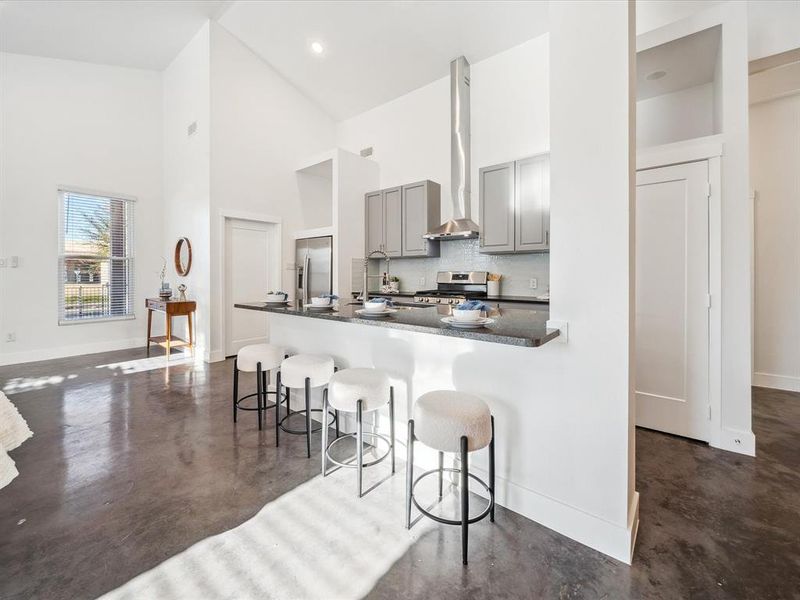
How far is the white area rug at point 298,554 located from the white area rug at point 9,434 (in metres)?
1.54

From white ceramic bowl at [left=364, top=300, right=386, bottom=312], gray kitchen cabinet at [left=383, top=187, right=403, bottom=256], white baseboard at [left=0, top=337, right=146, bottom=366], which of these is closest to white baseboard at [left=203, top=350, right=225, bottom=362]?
white baseboard at [left=0, top=337, right=146, bottom=366]

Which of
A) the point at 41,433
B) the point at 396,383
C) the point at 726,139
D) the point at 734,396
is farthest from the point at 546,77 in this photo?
the point at 41,433

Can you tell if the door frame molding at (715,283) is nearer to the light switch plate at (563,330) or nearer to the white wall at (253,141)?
the light switch plate at (563,330)

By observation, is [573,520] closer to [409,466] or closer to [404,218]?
[409,466]

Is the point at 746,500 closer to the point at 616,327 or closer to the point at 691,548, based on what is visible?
the point at 691,548

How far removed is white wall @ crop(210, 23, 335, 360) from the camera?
16.5ft

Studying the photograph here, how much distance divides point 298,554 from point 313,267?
4540 millimetres

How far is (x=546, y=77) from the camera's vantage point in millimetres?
4246

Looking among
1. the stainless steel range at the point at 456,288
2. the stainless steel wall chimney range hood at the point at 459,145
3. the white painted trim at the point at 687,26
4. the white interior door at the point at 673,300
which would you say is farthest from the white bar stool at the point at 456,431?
the stainless steel wall chimney range hood at the point at 459,145

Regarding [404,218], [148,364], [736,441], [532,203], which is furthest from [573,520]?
[148,364]

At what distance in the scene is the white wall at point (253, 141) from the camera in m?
5.02

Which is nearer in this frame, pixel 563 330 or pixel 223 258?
pixel 563 330

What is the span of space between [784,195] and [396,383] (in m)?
4.88

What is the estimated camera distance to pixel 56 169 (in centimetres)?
503
